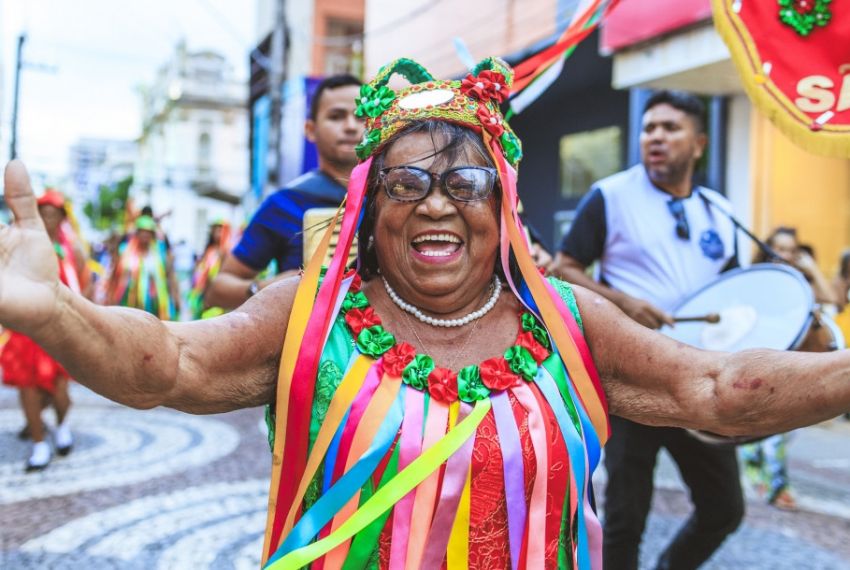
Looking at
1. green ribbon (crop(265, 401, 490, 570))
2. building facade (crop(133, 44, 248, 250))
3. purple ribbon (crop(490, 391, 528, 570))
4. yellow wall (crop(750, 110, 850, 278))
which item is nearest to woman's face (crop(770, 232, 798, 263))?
yellow wall (crop(750, 110, 850, 278))

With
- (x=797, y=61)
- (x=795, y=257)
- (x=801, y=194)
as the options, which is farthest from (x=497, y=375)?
(x=801, y=194)

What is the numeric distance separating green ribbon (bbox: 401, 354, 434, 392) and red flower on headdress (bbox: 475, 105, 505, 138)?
1.90 feet

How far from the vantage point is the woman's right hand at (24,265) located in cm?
135

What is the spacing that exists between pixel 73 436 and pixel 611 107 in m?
8.34

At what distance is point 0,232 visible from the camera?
54.4 inches

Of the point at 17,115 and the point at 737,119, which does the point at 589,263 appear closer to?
the point at 737,119

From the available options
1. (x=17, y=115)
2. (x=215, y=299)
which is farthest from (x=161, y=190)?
(x=215, y=299)

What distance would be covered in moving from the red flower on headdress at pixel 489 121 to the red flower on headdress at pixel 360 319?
0.53m

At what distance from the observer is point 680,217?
3.45 metres

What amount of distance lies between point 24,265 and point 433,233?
88 centimetres

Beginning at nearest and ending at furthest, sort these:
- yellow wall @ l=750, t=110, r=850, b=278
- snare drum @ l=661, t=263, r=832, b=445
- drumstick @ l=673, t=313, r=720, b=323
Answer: snare drum @ l=661, t=263, r=832, b=445 → drumstick @ l=673, t=313, r=720, b=323 → yellow wall @ l=750, t=110, r=850, b=278

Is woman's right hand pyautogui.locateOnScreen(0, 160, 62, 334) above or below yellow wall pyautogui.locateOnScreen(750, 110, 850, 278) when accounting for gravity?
below

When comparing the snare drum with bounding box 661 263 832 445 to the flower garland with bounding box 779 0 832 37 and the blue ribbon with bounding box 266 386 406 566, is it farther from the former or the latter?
the blue ribbon with bounding box 266 386 406 566

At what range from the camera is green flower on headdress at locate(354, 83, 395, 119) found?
2006mm
